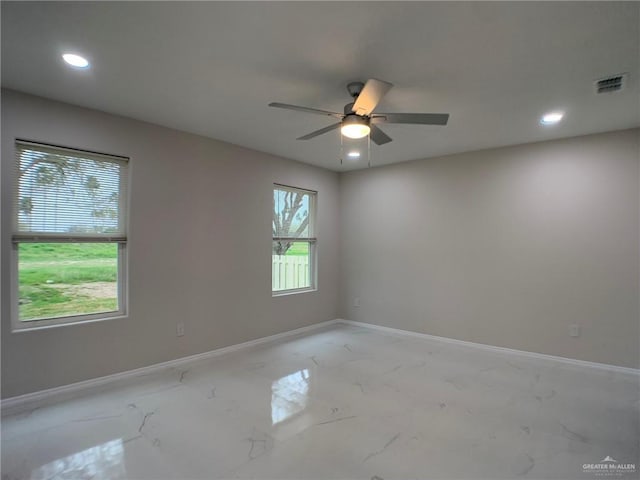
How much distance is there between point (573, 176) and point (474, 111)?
1.64 meters

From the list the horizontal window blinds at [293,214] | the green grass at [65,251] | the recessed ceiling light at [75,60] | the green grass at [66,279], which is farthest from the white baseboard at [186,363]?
the recessed ceiling light at [75,60]

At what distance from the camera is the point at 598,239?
11.8ft

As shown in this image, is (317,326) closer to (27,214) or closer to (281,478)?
(281,478)

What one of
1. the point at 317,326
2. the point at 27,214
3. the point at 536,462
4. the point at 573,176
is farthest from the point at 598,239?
the point at 27,214

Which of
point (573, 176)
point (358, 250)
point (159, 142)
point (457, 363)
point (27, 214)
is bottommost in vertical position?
point (457, 363)

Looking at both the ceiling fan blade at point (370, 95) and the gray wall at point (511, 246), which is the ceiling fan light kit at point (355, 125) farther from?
the gray wall at point (511, 246)

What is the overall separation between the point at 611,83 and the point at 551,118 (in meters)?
0.69

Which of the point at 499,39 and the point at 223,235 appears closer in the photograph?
the point at 499,39

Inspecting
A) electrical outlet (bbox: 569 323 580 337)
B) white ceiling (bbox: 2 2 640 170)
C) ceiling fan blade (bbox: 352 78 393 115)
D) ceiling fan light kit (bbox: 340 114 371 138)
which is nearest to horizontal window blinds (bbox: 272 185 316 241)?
white ceiling (bbox: 2 2 640 170)

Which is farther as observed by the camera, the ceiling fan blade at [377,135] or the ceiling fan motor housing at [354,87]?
the ceiling fan blade at [377,135]

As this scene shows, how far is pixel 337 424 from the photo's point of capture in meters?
2.43

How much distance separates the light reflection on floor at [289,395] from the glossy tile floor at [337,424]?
0.01 m

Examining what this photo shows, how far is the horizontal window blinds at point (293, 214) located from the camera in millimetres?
4798

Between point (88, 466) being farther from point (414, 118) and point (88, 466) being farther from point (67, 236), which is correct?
point (414, 118)
